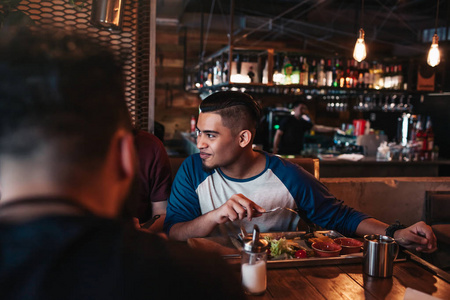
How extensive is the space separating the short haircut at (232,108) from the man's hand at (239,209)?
1.72 feet

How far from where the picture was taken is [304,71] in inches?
242

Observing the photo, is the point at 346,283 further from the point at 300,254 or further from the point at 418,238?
the point at 418,238

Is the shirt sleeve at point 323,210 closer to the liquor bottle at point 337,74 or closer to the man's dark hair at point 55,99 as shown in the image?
the man's dark hair at point 55,99

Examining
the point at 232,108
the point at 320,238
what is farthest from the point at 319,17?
the point at 320,238

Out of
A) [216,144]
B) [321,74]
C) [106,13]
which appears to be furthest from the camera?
[321,74]

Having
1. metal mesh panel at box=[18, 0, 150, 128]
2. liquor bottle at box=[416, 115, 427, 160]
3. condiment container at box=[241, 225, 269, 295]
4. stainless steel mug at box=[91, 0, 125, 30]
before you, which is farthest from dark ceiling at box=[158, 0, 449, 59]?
condiment container at box=[241, 225, 269, 295]

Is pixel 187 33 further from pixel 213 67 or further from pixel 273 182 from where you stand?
pixel 273 182

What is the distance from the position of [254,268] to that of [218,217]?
1.52 ft

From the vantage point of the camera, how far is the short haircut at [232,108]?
2086mm

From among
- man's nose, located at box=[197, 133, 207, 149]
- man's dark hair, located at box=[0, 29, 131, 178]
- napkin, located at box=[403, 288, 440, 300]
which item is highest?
man's dark hair, located at box=[0, 29, 131, 178]

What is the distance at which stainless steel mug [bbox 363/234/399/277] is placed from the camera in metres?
1.48

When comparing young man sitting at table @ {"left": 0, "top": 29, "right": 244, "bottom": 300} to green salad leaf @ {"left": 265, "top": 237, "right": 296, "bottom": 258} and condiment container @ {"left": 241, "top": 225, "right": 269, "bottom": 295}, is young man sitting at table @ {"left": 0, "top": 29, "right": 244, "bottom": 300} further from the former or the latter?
green salad leaf @ {"left": 265, "top": 237, "right": 296, "bottom": 258}

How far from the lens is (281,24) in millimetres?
7172

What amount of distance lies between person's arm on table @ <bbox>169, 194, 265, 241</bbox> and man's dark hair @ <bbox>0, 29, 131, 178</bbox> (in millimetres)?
1098
